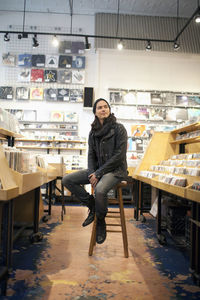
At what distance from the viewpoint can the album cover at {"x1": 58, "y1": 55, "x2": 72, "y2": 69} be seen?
7199 millimetres

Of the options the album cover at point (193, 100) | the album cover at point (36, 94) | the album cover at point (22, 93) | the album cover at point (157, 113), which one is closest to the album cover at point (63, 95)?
the album cover at point (36, 94)

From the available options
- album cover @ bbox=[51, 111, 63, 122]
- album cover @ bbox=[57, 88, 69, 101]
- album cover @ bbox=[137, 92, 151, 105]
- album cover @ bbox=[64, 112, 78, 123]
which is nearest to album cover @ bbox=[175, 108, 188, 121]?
album cover @ bbox=[137, 92, 151, 105]

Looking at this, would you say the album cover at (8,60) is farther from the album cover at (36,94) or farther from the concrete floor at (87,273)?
the concrete floor at (87,273)

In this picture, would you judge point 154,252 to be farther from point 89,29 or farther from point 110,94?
point 89,29

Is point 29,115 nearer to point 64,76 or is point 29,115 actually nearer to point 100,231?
point 64,76

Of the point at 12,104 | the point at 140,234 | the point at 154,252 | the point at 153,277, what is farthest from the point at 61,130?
the point at 153,277

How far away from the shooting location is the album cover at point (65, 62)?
720cm

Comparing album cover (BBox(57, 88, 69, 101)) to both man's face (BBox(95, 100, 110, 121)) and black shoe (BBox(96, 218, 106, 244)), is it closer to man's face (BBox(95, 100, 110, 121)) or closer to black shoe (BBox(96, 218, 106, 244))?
man's face (BBox(95, 100, 110, 121))

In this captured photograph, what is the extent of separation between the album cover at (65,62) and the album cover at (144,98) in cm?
225

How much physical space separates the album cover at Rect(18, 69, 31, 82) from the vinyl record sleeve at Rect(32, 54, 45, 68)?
0.92ft

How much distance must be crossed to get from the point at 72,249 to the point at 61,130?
16.4 ft

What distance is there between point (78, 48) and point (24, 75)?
71.0 inches

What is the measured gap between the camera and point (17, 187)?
1.65 m

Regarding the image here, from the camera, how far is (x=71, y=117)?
7074 millimetres
